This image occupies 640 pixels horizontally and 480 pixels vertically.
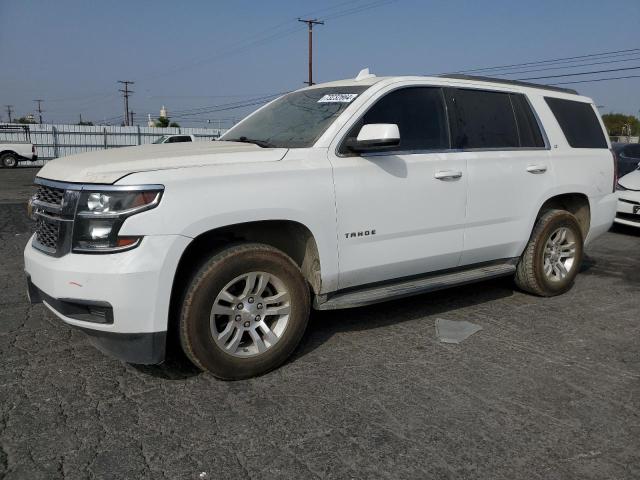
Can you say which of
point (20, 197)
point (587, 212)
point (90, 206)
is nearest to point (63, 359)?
point (90, 206)

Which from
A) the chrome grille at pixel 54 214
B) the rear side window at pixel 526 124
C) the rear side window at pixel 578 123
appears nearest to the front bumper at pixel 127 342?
the chrome grille at pixel 54 214

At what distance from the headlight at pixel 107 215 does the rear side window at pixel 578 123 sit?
3.94 m

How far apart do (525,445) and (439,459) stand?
470 mm

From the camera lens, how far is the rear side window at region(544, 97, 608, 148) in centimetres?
526

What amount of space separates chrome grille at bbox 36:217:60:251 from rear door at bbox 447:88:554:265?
2869 millimetres

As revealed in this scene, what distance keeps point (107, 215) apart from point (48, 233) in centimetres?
59

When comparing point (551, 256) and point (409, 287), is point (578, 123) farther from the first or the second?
point (409, 287)

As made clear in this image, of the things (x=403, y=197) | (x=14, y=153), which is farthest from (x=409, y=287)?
(x=14, y=153)

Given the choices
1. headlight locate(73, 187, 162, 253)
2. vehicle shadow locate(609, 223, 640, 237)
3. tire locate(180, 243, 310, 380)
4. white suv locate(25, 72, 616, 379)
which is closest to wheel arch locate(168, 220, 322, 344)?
white suv locate(25, 72, 616, 379)

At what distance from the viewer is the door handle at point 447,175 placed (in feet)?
13.5

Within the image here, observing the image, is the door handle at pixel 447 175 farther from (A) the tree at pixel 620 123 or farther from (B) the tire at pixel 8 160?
(A) the tree at pixel 620 123

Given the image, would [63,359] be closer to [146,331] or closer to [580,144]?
[146,331]

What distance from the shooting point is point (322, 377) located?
3.51 m

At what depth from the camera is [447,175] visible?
4.16 m
